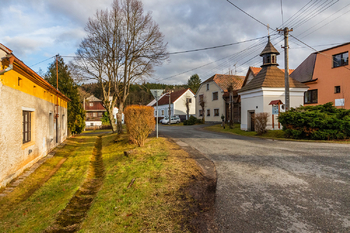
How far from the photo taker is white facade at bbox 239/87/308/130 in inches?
755

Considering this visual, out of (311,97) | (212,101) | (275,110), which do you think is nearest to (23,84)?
(275,110)

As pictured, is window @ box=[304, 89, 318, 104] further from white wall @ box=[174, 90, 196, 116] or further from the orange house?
white wall @ box=[174, 90, 196, 116]

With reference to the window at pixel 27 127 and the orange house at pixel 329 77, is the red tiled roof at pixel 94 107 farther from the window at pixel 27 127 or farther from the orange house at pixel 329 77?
the window at pixel 27 127

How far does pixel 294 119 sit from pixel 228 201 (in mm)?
11481

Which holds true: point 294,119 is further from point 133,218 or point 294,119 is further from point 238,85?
point 238,85

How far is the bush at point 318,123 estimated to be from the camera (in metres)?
12.5

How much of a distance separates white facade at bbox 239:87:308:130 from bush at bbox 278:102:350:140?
410 centimetres

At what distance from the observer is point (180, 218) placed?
156 inches

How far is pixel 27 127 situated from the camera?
9062 millimetres

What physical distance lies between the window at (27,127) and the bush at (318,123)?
14.6m

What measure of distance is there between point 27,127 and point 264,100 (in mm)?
17540

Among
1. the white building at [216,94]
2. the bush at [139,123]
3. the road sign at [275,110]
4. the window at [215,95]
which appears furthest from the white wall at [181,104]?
the bush at [139,123]

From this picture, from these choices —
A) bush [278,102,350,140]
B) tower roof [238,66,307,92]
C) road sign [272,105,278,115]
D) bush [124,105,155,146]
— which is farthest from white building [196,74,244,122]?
bush [124,105,155,146]

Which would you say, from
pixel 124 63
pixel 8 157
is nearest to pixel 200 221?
pixel 8 157
